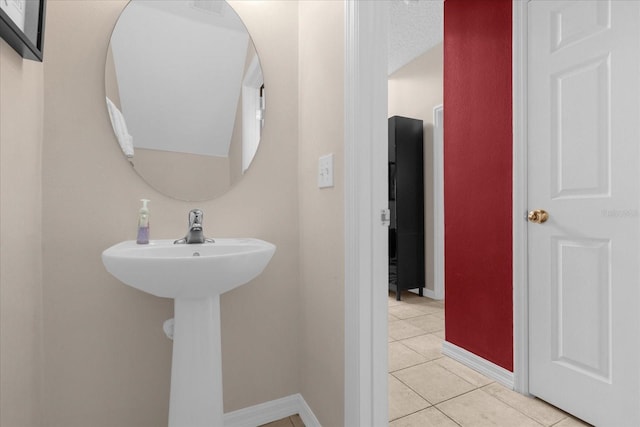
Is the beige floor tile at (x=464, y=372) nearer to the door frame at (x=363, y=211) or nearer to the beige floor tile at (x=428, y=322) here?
the beige floor tile at (x=428, y=322)

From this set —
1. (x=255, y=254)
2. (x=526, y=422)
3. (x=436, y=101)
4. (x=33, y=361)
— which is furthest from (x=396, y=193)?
(x=33, y=361)

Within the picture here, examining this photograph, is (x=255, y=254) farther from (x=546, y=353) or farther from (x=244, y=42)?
(x=546, y=353)

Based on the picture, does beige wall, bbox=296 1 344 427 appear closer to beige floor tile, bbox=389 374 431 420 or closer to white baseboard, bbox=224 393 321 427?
white baseboard, bbox=224 393 321 427

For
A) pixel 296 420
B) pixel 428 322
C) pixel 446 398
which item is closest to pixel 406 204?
pixel 428 322

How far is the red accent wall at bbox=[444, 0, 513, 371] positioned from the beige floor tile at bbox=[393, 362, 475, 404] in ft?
0.74

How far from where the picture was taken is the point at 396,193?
3395mm

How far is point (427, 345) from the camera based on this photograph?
7.58 ft

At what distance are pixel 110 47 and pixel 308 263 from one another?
1.16m

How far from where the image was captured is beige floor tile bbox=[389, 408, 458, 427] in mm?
1468

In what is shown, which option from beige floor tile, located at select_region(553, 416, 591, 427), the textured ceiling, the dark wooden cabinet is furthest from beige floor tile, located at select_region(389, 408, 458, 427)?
the textured ceiling

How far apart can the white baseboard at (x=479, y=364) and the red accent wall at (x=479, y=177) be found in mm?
28

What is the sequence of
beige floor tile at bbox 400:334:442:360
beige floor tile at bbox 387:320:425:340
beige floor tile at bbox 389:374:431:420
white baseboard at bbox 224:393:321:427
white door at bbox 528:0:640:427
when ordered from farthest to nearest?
1. beige floor tile at bbox 387:320:425:340
2. beige floor tile at bbox 400:334:442:360
3. beige floor tile at bbox 389:374:431:420
4. white baseboard at bbox 224:393:321:427
5. white door at bbox 528:0:640:427

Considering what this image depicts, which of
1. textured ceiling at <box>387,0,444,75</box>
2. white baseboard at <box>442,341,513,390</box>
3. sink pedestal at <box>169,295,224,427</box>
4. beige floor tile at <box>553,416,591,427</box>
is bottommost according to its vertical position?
beige floor tile at <box>553,416,591,427</box>

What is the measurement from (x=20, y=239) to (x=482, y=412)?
198 cm
